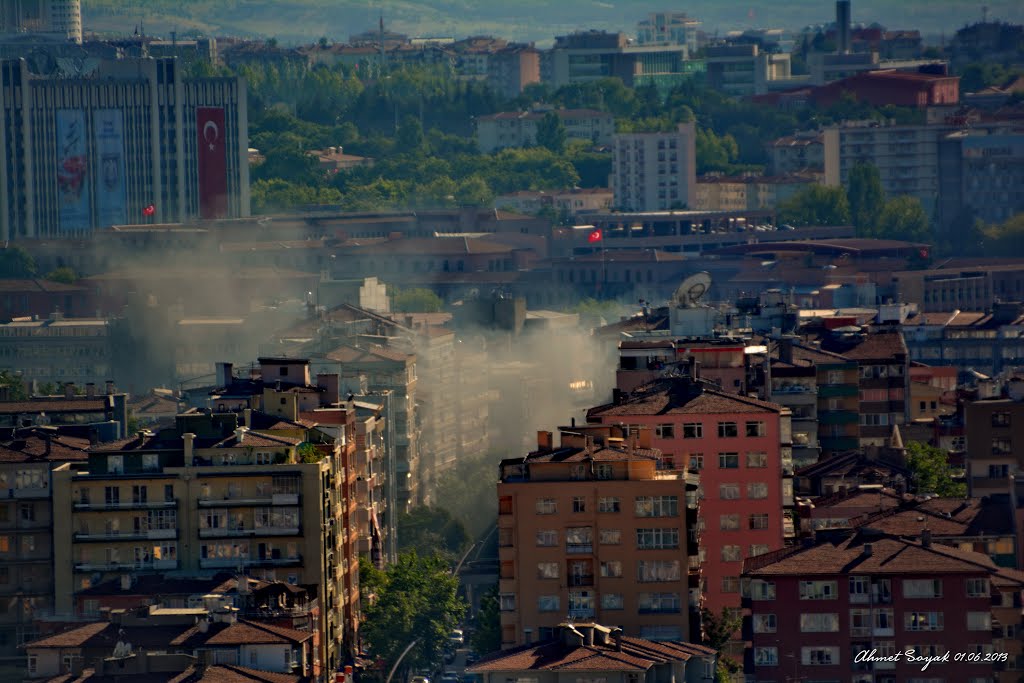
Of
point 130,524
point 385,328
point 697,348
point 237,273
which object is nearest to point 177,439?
point 130,524

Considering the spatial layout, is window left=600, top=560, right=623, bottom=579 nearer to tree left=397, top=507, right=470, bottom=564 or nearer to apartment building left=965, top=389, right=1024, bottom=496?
apartment building left=965, top=389, right=1024, bottom=496

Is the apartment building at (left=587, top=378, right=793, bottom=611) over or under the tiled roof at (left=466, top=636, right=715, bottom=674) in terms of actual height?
over

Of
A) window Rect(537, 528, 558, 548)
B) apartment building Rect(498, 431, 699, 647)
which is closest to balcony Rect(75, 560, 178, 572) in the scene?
apartment building Rect(498, 431, 699, 647)

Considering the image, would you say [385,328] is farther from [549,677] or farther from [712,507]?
[549,677]

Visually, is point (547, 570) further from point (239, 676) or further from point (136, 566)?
point (136, 566)

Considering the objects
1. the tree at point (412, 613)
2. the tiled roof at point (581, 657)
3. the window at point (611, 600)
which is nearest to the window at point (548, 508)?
the window at point (611, 600)

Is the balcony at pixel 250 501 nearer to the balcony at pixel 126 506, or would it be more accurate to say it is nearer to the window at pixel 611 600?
the balcony at pixel 126 506
